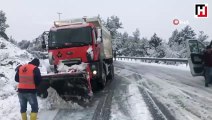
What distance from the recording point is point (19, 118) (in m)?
9.69

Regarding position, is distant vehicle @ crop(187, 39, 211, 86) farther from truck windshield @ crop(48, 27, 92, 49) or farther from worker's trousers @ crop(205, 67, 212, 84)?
truck windshield @ crop(48, 27, 92, 49)

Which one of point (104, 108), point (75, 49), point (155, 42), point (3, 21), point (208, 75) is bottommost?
point (104, 108)

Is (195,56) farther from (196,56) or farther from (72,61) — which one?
(72,61)

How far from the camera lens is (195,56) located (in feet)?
54.1

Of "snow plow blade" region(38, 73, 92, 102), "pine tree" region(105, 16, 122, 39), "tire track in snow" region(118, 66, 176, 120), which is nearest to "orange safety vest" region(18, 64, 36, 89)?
"snow plow blade" region(38, 73, 92, 102)

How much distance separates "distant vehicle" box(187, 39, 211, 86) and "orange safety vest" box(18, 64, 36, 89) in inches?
375

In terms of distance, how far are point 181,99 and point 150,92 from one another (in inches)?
81.4

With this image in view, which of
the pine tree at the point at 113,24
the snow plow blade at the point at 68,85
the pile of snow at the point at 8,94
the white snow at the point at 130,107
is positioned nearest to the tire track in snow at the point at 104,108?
the white snow at the point at 130,107

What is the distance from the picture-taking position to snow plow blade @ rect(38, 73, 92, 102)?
11.9m

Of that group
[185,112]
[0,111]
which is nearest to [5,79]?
[0,111]

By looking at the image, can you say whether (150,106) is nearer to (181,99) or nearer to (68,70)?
(181,99)

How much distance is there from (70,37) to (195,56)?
597cm

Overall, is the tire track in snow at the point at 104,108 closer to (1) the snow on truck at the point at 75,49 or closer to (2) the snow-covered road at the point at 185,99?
(1) the snow on truck at the point at 75,49

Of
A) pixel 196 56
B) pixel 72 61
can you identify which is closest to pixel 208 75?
pixel 196 56
